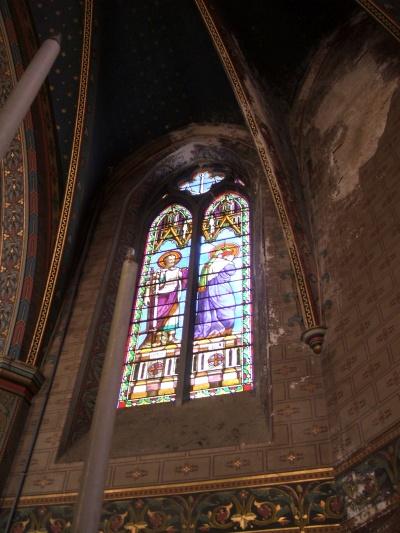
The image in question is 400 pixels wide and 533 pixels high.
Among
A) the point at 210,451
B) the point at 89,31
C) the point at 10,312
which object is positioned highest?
the point at 89,31

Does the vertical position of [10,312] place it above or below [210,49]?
below

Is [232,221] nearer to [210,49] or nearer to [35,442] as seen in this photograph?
[210,49]

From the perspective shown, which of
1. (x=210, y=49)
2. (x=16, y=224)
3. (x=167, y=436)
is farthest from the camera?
(x=210, y=49)

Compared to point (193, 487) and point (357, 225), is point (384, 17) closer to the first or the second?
point (357, 225)

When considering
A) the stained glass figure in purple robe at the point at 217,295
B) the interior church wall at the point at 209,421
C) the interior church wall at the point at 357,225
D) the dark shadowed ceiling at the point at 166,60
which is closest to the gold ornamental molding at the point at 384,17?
the interior church wall at the point at 357,225

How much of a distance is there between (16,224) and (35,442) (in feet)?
8.68

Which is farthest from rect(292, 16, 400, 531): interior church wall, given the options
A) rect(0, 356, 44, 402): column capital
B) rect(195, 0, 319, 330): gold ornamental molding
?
rect(0, 356, 44, 402): column capital

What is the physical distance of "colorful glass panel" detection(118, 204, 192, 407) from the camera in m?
6.48

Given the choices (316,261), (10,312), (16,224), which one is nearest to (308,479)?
(316,261)

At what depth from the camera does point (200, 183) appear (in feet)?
29.5

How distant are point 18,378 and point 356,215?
385 centimetres

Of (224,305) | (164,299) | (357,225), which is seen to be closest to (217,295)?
(224,305)

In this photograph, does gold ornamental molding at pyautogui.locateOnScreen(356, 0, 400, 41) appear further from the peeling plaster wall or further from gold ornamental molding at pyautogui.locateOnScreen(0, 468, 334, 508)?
gold ornamental molding at pyautogui.locateOnScreen(0, 468, 334, 508)

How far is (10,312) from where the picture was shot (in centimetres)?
684
